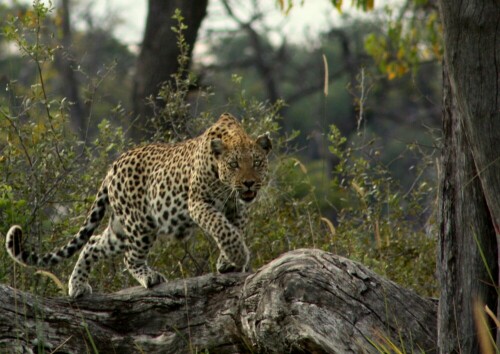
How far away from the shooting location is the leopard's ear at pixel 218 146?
7.85 meters

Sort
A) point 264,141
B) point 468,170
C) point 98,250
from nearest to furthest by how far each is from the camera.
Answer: point 468,170
point 264,141
point 98,250

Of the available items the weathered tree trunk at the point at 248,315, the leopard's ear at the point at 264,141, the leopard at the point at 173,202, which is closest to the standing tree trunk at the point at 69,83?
the leopard at the point at 173,202

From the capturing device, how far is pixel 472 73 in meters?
5.39

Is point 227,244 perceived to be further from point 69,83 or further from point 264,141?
point 69,83

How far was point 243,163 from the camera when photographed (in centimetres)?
774

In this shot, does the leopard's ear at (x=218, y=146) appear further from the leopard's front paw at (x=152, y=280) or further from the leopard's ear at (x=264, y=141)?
the leopard's front paw at (x=152, y=280)

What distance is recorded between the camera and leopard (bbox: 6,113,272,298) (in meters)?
7.58

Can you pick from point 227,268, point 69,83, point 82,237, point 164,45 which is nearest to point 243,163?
point 227,268

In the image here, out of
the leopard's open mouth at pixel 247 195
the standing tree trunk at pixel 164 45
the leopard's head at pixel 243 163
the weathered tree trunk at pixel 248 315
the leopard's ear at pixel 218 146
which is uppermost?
the standing tree trunk at pixel 164 45

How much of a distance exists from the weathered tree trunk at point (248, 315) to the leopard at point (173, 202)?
1.66ft

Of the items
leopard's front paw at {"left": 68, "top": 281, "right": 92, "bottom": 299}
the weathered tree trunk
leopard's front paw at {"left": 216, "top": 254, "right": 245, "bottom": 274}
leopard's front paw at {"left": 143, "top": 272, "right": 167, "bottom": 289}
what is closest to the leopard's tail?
leopard's front paw at {"left": 68, "top": 281, "right": 92, "bottom": 299}

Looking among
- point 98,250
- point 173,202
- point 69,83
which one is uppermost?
point 69,83

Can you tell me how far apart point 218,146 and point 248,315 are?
64.1 inches

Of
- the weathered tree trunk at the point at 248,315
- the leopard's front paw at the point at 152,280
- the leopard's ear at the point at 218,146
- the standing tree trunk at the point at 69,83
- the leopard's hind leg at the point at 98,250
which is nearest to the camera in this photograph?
the weathered tree trunk at the point at 248,315
